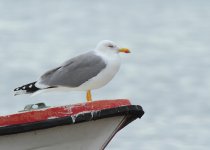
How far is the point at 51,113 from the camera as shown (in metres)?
5.76

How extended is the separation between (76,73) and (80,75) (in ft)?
0.16

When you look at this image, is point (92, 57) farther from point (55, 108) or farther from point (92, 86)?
point (55, 108)

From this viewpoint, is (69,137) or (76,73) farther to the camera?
(76,73)

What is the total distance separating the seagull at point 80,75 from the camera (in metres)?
6.56

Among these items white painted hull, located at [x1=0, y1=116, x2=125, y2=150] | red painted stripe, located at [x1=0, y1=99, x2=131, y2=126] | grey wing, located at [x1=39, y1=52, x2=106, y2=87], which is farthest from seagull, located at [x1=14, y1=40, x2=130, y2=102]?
red painted stripe, located at [x1=0, y1=99, x2=131, y2=126]

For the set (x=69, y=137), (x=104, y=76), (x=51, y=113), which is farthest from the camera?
(x=104, y=76)

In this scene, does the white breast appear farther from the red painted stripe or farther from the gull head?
the red painted stripe

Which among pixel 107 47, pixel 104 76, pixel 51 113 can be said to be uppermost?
pixel 107 47

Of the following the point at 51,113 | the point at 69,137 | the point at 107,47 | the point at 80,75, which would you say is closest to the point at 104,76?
the point at 80,75

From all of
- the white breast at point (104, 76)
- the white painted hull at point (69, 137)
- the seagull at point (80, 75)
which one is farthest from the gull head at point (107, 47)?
the white painted hull at point (69, 137)

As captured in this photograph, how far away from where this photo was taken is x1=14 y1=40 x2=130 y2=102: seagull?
6.56 meters

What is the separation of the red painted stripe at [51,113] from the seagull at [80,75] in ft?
2.01

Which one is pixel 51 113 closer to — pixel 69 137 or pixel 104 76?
pixel 69 137

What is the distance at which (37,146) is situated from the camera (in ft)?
19.6
